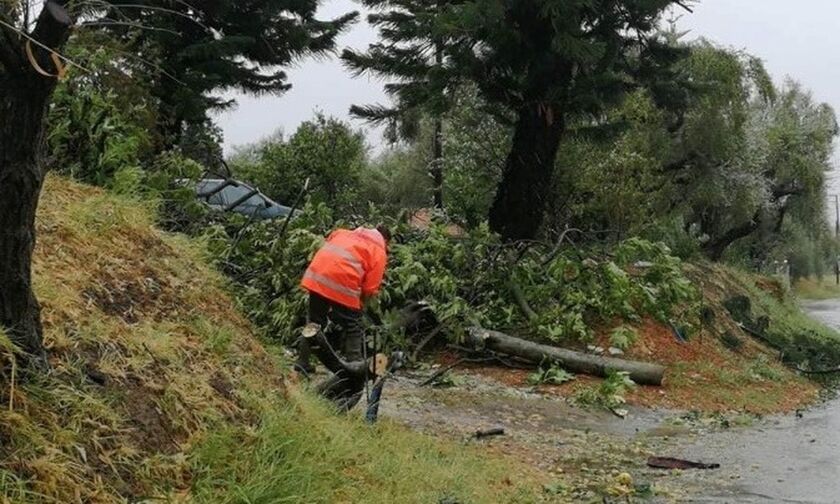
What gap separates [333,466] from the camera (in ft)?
14.0

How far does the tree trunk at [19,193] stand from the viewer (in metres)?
3.09

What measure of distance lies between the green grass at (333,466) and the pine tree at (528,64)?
770cm

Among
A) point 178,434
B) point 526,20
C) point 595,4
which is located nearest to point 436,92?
point 526,20

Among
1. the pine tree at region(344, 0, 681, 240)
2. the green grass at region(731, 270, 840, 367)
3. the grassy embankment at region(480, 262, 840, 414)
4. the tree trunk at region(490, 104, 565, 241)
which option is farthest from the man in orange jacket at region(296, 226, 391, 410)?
the green grass at region(731, 270, 840, 367)

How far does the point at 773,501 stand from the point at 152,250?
423 centimetres

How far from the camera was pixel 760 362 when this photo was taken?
13.0 meters

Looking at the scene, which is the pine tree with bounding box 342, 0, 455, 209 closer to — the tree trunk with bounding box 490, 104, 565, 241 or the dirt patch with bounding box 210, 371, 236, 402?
the tree trunk with bounding box 490, 104, 565, 241

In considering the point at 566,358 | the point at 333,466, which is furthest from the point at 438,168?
the point at 333,466

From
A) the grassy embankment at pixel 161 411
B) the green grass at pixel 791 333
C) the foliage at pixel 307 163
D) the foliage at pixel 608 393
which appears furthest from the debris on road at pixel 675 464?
the foliage at pixel 307 163

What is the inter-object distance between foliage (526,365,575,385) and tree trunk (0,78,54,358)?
23.7 ft

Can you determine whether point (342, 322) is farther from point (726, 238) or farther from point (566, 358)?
point (726, 238)

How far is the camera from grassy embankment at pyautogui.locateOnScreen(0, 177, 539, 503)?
3180 mm

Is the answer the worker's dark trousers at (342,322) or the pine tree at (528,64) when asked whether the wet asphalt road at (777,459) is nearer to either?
the worker's dark trousers at (342,322)

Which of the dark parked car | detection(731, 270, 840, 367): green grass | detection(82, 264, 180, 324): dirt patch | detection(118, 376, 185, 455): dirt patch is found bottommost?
detection(731, 270, 840, 367): green grass
